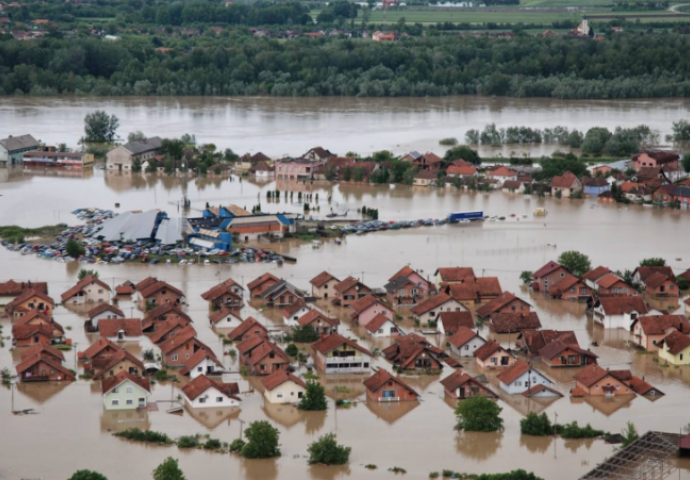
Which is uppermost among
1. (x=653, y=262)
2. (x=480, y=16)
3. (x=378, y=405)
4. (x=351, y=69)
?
(x=480, y=16)

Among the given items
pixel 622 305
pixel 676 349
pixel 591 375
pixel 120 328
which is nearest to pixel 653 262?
pixel 622 305

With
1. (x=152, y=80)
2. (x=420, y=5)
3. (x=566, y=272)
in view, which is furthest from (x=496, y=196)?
(x=420, y=5)

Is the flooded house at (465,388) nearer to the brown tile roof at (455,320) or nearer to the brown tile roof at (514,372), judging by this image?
the brown tile roof at (514,372)

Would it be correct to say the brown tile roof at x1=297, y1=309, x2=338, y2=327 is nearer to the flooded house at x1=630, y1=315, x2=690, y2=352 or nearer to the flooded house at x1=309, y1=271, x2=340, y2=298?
the flooded house at x1=309, y1=271, x2=340, y2=298

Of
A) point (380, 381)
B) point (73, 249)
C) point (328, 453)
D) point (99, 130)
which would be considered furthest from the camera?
point (99, 130)

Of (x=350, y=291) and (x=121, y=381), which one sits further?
(x=350, y=291)

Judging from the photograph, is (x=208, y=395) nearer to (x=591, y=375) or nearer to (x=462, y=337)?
(x=462, y=337)
